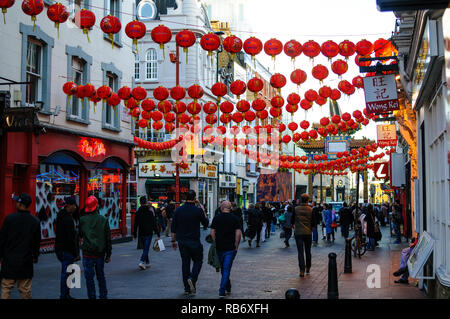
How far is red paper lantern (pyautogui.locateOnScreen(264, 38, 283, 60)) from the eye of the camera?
1385 cm

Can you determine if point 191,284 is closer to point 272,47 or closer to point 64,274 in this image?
point 64,274

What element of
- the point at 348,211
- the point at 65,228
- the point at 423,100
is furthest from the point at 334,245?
the point at 65,228

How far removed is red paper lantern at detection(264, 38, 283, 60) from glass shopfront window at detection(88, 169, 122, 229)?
10465 millimetres

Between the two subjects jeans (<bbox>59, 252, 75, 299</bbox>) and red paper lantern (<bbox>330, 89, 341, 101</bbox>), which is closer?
jeans (<bbox>59, 252, 75, 299</bbox>)

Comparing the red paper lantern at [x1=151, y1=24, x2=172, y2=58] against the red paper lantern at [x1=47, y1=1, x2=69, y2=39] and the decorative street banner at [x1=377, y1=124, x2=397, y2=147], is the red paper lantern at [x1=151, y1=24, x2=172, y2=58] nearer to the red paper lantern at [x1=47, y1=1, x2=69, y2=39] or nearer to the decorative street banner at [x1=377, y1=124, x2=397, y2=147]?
the red paper lantern at [x1=47, y1=1, x2=69, y2=39]

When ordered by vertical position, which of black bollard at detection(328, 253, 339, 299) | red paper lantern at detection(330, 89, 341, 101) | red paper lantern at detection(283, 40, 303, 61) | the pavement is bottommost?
the pavement

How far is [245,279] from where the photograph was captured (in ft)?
41.5

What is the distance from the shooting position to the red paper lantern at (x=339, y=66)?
577 inches

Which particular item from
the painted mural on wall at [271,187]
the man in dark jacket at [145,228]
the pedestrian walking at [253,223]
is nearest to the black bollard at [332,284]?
the man in dark jacket at [145,228]

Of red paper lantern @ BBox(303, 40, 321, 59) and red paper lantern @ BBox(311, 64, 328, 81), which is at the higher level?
red paper lantern @ BBox(303, 40, 321, 59)

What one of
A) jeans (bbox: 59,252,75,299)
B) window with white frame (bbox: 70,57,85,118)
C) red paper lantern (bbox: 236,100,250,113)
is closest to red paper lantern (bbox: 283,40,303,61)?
red paper lantern (bbox: 236,100,250,113)

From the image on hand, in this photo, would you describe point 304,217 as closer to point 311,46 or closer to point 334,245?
point 311,46

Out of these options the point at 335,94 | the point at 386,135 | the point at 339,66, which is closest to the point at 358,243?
the point at 335,94

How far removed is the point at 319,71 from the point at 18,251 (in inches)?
381
